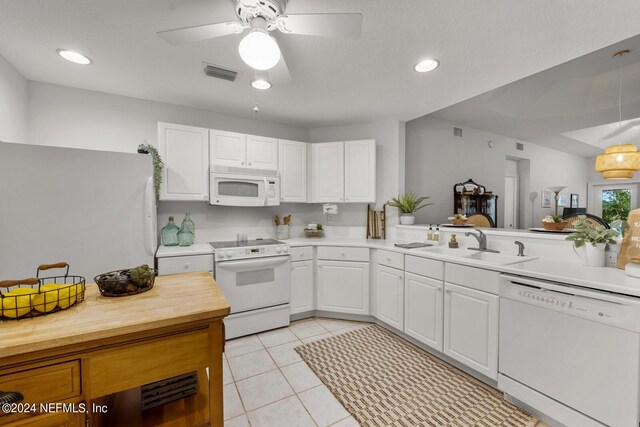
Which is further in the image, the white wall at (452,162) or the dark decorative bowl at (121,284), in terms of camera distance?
the white wall at (452,162)

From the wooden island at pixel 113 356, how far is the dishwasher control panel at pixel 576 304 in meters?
1.83

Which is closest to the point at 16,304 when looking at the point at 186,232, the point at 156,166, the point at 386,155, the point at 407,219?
the point at 156,166

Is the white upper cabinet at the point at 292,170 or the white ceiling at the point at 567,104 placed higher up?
the white ceiling at the point at 567,104

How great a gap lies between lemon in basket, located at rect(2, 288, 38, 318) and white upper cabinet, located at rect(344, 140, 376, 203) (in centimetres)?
291

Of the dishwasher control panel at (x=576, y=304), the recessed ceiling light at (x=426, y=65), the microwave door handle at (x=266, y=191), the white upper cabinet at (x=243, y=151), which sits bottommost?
the dishwasher control panel at (x=576, y=304)

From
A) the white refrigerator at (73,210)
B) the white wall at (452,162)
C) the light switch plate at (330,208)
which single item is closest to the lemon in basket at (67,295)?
the white refrigerator at (73,210)

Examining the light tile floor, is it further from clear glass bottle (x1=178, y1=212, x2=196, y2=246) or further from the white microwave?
the white microwave

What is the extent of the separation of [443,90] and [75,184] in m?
3.27

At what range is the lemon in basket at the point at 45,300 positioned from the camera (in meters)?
1.00

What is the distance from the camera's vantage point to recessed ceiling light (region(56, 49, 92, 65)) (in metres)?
1.99

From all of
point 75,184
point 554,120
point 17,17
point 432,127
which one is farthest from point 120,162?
point 554,120

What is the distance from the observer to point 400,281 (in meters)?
2.66

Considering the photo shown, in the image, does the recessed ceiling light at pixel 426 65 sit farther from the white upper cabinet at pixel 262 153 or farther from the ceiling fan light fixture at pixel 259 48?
the white upper cabinet at pixel 262 153

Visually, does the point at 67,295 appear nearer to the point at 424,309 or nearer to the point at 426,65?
the point at 424,309
